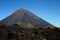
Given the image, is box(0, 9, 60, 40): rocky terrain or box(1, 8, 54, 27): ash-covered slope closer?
box(0, 9, 60, 40): rocky terrain

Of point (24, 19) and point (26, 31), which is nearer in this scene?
point (26, 31)

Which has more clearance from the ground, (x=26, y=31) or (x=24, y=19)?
(x=24, y=19)

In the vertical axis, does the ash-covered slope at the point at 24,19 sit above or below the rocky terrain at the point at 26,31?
above

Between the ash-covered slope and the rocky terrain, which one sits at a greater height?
the ash-covered slope

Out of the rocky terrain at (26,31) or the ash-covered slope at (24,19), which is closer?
the rocky terrain at (26,31)

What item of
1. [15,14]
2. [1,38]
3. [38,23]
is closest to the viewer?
[1,38]

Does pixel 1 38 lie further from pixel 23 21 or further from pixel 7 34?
pixel 23 21

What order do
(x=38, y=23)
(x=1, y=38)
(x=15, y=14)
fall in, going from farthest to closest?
(x=15, y=14) → (x=38, y=23) → (x=1, y=38)

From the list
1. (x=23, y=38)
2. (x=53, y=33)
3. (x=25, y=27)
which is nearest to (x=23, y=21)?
(x=25, y=27)
